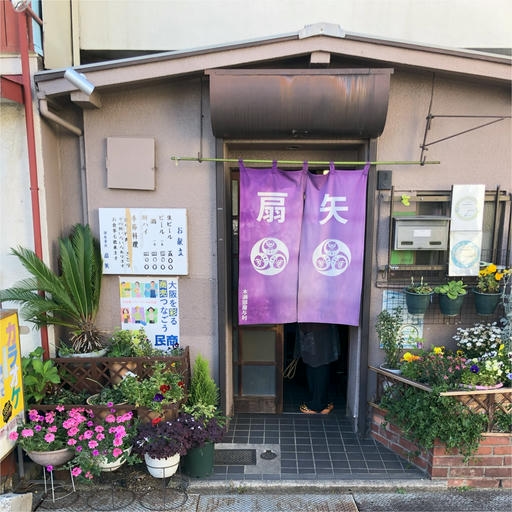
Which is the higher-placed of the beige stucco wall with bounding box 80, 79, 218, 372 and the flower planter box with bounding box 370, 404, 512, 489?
the beige stucco wall with bounding box 80, 79, 218, 372

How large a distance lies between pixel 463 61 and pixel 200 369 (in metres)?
5.22

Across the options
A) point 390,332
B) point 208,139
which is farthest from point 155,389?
point 208,139

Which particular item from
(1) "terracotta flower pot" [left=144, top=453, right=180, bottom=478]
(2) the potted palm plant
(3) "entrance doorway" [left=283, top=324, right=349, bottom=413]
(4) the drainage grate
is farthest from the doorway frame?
(1) "terracotta flower pot" [left=144, top=453, right=180, bottom=478]

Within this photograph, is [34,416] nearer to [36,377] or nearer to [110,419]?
[36,377]

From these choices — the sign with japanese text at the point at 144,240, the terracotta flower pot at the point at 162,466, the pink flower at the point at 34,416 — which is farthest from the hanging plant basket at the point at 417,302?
the pink flower at the point at 34,416

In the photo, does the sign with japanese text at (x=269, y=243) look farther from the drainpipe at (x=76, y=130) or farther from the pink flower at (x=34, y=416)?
the pink flower at (x=34, y=416)

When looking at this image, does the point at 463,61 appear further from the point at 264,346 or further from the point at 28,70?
the point at 28,70

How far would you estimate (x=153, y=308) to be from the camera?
5.40m

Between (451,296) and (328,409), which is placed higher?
(451,296)

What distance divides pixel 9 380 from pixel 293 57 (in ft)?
16.5

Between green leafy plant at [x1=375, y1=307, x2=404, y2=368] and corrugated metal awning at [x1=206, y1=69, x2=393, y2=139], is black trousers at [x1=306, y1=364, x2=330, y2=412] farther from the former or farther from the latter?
corrugated metal awning at [x1=206, y1=69, x2=393, y2=139]

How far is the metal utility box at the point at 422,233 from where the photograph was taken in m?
5.07

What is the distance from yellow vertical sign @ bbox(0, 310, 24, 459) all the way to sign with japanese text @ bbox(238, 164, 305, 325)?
2.75m

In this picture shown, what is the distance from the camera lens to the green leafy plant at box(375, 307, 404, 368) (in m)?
5.24
